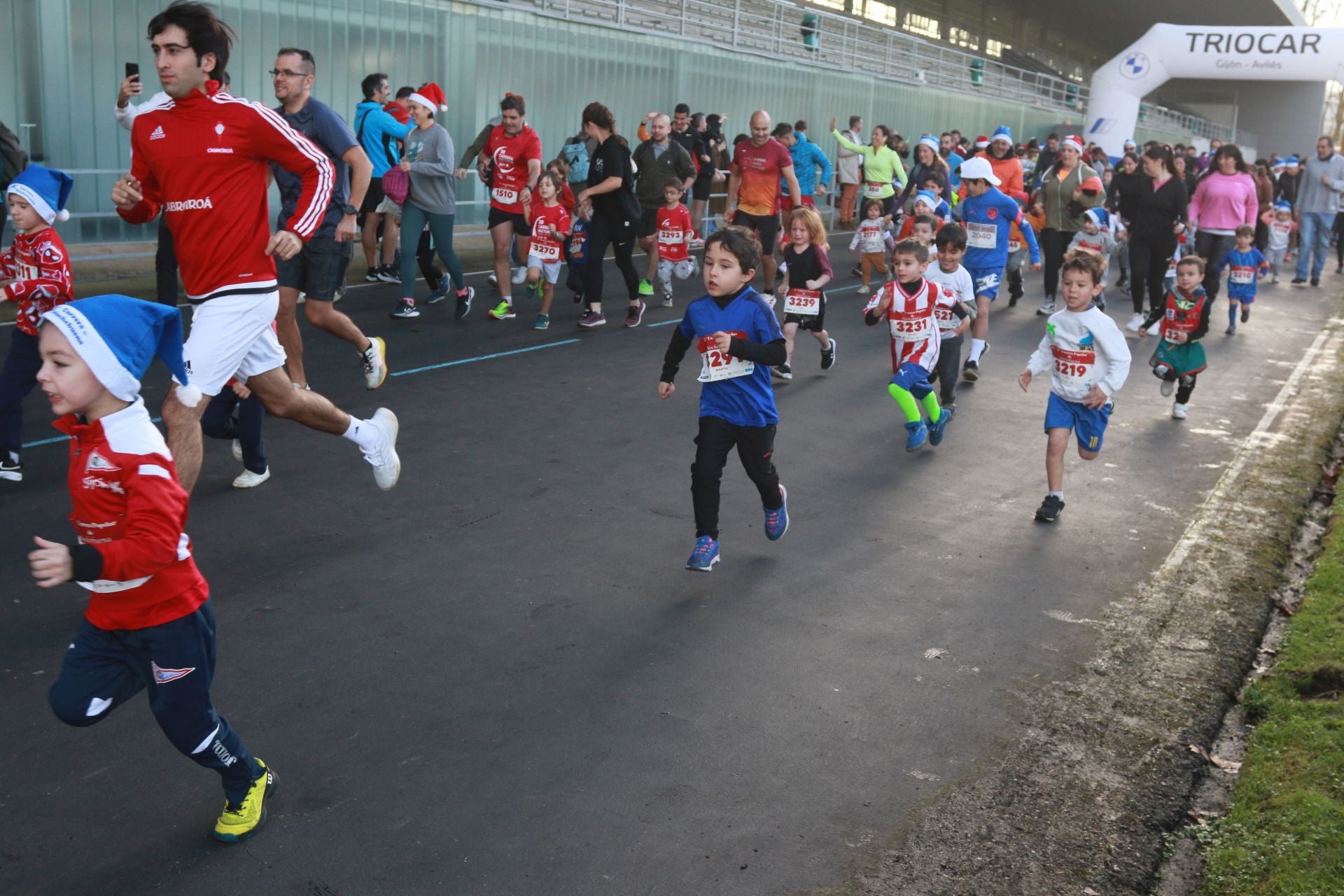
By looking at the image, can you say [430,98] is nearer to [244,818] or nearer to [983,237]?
[983,237]

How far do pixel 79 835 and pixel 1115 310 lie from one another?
15.0 metres

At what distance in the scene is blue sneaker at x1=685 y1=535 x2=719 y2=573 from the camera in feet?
19.1

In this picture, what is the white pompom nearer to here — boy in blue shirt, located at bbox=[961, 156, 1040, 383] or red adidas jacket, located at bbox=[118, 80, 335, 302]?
red adidas jacket, located at bbox=[118, 80, 335, 302]

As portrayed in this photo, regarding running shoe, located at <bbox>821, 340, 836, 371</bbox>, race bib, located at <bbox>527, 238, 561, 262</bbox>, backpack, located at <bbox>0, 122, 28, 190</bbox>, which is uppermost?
backpack, located at <bbox>0, 122, 28, 190</bbox>

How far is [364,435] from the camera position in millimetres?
6062

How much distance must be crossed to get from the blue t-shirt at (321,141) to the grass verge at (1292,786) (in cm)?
568

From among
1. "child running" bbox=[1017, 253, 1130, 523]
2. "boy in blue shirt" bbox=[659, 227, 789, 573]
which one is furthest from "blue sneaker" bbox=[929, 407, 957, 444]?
"boy in blue shirt" bbox=[659, 227, 789, 573]

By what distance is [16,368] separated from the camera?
6.47 m

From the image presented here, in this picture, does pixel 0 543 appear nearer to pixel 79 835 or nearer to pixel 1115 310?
Answer: pixel 79 835

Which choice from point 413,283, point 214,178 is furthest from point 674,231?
point 214,178

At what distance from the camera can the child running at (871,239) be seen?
50.8 ft

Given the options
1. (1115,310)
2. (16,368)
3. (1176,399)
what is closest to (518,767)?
(16,368)

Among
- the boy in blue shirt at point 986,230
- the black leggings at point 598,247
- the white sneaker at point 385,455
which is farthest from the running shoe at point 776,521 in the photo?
the black leggings at point 598,247

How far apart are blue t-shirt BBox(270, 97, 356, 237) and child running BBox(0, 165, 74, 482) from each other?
125 cm
